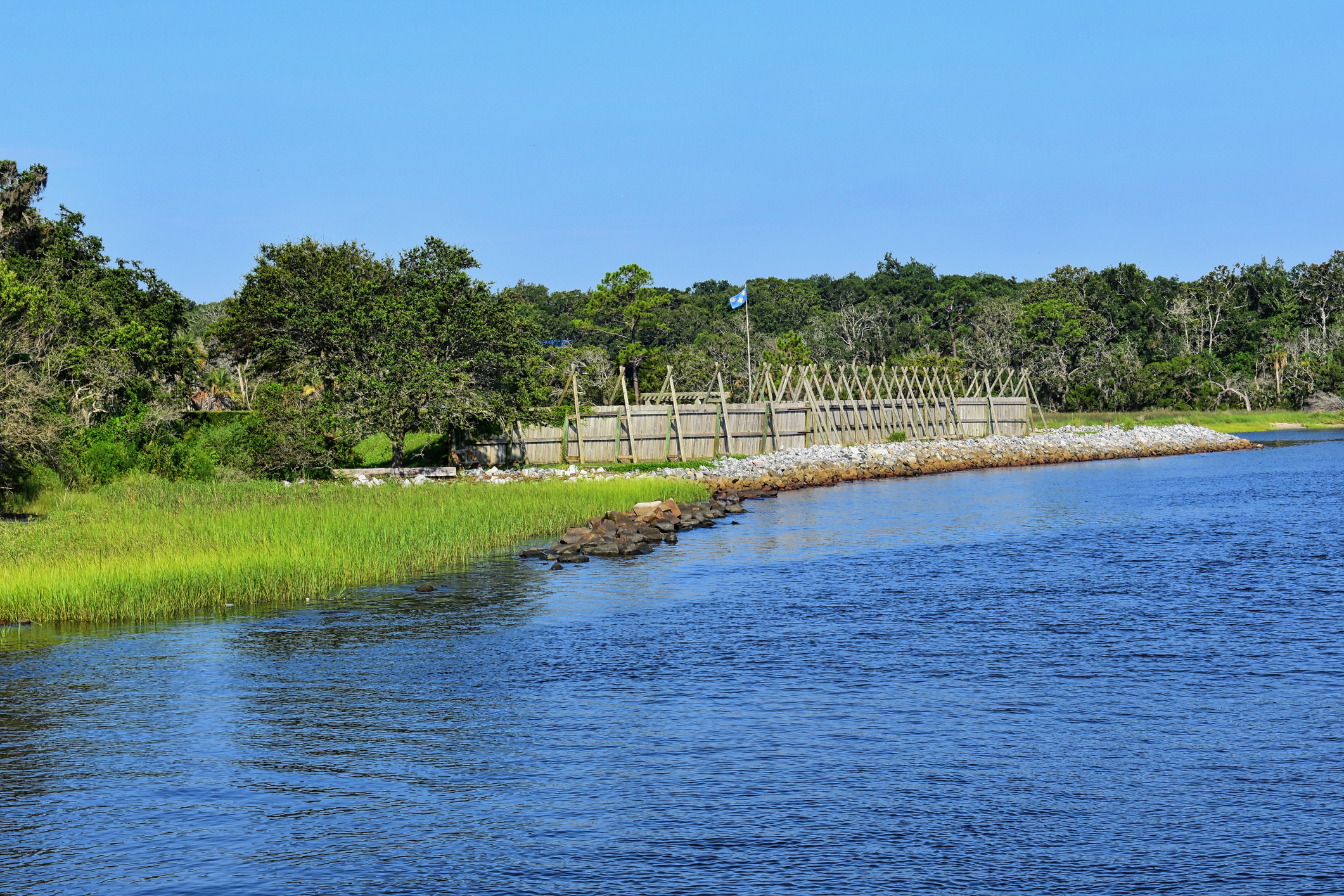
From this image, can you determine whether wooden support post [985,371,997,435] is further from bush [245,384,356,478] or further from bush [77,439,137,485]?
bush [77,439,137,485]

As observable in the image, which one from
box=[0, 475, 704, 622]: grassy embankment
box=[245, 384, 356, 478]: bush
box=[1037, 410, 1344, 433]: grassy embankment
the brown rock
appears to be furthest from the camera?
box=[1037, 410, 1344, 433]: grassy embankment

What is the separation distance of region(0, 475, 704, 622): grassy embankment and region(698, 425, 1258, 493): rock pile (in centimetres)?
1153

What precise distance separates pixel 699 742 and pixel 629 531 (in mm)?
16667

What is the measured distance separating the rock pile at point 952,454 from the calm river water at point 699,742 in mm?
22099

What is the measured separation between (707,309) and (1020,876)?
115867 millimetres

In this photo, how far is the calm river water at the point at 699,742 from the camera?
338 inches

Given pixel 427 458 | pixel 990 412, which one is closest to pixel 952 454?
pixel 990 412

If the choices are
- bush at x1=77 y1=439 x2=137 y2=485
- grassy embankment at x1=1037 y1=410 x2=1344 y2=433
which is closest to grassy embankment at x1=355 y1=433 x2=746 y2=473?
bush at x1=77 y1=439 x2=137 y2=485

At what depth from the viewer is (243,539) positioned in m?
22.5

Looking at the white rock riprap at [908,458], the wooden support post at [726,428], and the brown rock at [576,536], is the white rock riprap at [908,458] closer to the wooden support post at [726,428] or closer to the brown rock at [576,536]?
the wooden support post at [726,428]

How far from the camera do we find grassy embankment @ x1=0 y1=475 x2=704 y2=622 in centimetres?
1842

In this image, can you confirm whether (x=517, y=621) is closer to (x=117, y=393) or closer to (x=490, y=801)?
(x=490, y=801)

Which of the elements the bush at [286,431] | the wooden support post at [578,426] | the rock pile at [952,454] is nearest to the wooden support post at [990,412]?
the rock pile at [952,454]

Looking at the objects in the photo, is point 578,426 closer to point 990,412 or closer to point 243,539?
point 243,539
